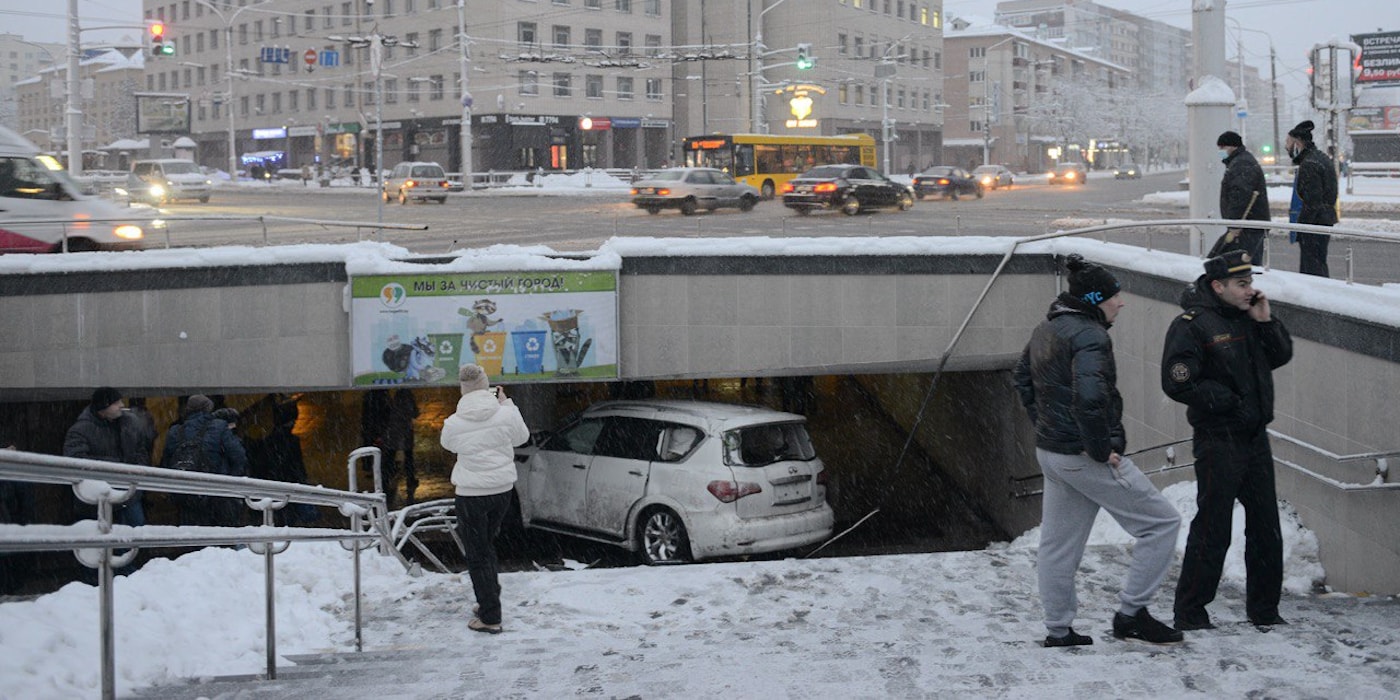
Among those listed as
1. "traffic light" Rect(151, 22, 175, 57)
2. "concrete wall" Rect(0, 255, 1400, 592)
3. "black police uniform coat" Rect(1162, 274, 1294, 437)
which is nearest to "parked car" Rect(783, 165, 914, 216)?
"concrete wall" Rect(0, 255, 1400, 592)

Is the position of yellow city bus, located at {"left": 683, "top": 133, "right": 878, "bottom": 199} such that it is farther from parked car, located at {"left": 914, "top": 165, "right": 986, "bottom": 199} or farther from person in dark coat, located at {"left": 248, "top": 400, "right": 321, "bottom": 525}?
person in dark coat, located at {"left": 248, "top": 400, "right": 321, "bottom": 525}

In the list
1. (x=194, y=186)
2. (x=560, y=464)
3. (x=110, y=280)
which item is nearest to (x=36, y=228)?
(x=110, y=280)

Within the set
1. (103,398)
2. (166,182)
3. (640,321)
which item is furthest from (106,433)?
(166,182)

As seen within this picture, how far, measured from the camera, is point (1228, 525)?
5762 mm

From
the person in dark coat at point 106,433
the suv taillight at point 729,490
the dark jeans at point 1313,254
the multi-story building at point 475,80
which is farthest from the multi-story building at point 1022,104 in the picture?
the person in dark coat at point 106,433

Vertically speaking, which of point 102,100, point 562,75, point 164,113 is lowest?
point 164,113

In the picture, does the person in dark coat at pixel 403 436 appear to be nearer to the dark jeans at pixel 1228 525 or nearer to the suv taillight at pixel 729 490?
the suv taillight at pixel 729 490

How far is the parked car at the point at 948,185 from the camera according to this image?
44.5m

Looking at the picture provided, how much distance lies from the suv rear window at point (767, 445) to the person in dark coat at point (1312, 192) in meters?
4.53

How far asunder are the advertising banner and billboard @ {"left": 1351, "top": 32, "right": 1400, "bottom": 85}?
43.0 m

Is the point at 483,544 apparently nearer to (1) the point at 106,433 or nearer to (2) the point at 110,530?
(2) the point at 110,530

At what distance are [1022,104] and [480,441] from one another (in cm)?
10190

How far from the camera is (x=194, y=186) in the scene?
46.0m

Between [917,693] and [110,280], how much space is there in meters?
11.7
